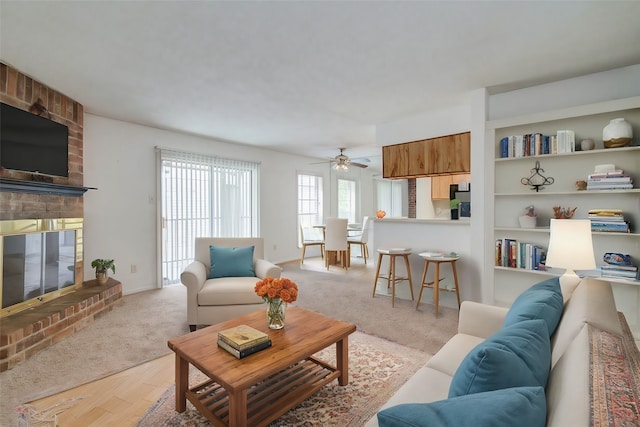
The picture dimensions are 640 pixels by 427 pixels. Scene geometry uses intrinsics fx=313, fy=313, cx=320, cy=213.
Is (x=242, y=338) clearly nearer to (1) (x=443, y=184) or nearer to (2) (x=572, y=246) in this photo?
(2) (x=572, y=246)

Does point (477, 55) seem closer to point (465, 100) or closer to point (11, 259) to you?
point (465, 100)

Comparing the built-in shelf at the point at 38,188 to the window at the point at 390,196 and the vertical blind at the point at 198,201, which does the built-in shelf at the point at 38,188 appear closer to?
the vertical blind at the point at 198,201

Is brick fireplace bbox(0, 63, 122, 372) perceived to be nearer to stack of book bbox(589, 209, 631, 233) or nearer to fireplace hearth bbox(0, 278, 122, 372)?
fireplace hearth bbox(0, 278, 122, 372)

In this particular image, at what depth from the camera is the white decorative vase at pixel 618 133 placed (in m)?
2.59

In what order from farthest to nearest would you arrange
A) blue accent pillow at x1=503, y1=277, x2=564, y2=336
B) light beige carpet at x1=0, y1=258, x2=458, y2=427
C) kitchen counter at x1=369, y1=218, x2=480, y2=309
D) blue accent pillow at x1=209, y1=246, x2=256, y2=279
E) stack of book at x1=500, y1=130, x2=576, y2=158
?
kitchen counter at x1=369, y1=218, x2=480, y2=309 < blue accent pillow at x1=209, y1=246, x2=256, y2=279 < stack of book at x1=500, y1=130, x2=576, y2=158 < light beige carpet at x1=0, y1=258, x2=458, y2=427 < blue accent pillow at x1=503, y1=277, x2=564, y2=336

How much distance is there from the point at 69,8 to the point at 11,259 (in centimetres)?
213

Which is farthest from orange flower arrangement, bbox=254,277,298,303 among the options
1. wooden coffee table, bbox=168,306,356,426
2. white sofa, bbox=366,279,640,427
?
white sofa, bbox=366,279,640,427

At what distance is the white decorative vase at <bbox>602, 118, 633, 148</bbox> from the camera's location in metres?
2.59

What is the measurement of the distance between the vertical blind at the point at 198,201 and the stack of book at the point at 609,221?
190 inches

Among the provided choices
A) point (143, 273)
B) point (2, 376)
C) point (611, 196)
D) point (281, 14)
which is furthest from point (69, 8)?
point (611, 196)

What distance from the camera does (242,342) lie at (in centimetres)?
169

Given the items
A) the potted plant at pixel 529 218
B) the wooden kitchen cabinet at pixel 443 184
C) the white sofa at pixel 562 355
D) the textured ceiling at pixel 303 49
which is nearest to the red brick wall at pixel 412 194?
→ the wooden kitchen cabinet at pixel 443 184

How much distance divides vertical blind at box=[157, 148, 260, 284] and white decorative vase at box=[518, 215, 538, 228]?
14.1 feet

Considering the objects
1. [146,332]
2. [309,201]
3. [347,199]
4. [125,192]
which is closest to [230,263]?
[146,332]
